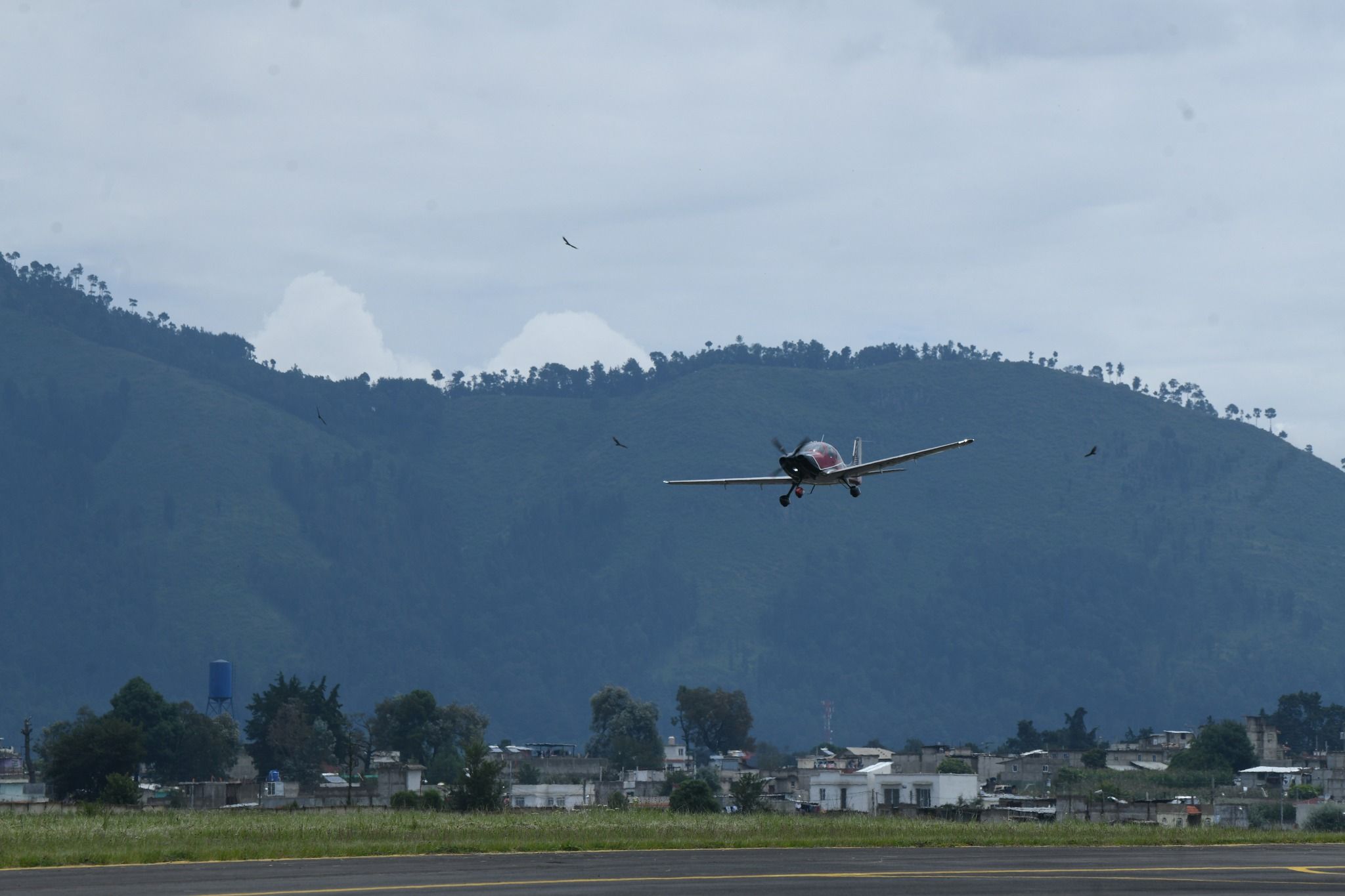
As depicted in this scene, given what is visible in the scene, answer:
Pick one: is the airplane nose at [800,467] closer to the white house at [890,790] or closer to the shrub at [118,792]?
the shrub at [118,792]

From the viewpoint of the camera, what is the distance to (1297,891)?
4541 centimetres

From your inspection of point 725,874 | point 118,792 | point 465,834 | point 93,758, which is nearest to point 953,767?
point 93,758

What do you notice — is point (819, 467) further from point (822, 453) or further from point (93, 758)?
point (93, 758)

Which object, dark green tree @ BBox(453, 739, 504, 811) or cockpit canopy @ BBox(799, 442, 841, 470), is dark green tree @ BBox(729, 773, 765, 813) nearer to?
dark green tree @ BBox(453, 739, 504, 811)

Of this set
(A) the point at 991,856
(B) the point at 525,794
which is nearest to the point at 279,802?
(B) the point at 525,794

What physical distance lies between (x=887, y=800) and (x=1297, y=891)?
107 m

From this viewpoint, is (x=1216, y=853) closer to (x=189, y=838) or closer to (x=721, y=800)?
(x=189, y=838)

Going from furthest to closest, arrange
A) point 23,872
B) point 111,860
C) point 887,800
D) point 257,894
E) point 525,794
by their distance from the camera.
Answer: point 525,794
point 887,800
point 111,860
point 23,872
point 257,894

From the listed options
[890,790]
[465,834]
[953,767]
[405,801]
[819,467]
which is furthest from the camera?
[953,767]

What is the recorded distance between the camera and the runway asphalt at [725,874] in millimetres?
45438

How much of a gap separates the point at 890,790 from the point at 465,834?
88271mm

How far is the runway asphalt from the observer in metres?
45.4

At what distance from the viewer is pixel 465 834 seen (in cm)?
7112

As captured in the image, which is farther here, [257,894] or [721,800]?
[721,800]
